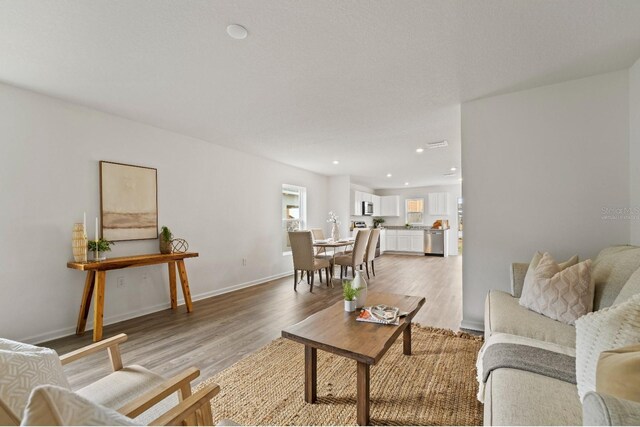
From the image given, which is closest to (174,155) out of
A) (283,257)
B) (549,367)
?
(283,257)

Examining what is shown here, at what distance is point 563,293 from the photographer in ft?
6.13

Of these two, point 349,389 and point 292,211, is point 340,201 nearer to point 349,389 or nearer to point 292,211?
point 292,211

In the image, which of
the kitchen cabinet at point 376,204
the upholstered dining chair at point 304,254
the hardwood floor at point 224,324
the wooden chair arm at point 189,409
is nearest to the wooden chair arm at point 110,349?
the wooden chair arm at point 189,409

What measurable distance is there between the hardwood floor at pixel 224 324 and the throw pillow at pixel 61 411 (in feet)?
5.68

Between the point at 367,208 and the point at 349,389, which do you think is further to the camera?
the point at 367,208

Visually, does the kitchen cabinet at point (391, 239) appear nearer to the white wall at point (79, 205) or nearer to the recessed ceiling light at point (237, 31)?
the white wall at point (79, 205)

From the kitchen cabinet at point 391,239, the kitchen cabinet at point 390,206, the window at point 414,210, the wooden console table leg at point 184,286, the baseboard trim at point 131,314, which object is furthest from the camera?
the kitchen cabinet at point 390,206

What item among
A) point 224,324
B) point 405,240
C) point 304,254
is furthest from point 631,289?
point 405,240

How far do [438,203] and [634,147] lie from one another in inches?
282

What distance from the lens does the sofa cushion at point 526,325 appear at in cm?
165

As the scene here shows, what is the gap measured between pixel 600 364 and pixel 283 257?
5283 mm

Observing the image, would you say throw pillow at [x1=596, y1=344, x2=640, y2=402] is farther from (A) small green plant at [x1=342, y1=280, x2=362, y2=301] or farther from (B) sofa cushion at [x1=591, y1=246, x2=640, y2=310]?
(A) small green plant at [x1=342, y1=280, x2=362, y2=301]

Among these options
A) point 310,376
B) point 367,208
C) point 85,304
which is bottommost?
point 310,376

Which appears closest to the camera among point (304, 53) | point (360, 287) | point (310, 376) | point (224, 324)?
point (310, 376)
